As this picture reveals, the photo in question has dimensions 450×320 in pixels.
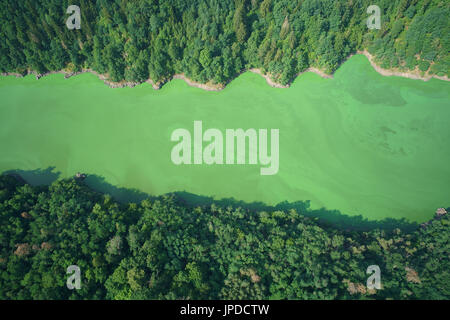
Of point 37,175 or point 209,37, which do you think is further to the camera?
point 209,37

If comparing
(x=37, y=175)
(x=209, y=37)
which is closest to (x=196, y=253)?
(x=37, y=175)

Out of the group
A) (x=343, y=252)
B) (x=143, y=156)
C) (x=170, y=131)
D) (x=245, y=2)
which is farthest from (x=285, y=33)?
(x=343, y=252)

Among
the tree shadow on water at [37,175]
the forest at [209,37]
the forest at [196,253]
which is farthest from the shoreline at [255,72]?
the forest at [196,253]

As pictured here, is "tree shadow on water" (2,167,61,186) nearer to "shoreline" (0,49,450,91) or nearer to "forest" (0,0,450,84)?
"shoreline" (0,49,450,91)

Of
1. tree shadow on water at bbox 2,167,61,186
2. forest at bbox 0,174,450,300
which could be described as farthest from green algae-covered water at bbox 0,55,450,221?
forest at bbox 0,174,450,300

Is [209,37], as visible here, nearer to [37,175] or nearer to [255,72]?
[255,72]

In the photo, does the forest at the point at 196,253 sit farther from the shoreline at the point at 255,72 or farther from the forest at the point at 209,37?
the forest at the point at 209,37

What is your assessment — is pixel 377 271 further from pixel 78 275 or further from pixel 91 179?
pixel 91 179
